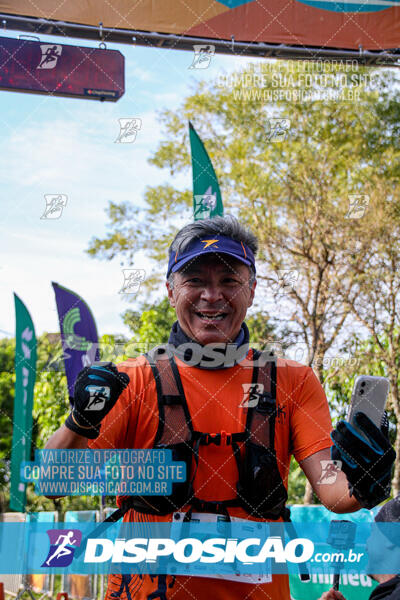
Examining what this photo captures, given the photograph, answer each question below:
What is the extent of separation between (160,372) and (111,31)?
227 inches

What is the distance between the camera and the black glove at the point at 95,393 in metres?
1.77

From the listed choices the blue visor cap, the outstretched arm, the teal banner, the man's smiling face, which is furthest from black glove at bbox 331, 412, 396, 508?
the teal banner

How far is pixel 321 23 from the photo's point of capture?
281 inches

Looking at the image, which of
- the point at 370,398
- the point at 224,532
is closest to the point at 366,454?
Result: the point at 370,398

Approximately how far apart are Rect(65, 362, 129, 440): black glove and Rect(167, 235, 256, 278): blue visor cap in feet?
1.83

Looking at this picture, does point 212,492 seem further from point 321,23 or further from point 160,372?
point 321,23

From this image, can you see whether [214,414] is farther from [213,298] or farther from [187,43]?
[187,43]

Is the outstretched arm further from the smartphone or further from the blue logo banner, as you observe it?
the smartphone

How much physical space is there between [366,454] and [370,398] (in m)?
0.18

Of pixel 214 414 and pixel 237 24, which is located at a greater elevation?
pixel 237 24

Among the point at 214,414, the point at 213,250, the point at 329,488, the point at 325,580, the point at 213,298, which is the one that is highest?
the point at 213,250

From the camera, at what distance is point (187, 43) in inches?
273

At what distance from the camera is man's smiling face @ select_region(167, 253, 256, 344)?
2174 mm

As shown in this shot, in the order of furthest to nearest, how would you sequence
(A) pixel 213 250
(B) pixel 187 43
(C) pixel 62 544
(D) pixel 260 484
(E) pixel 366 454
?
(B) pixel 187 43 → (C) pixel 62 544 → (A) pixel 213 250 → (D) pixel 260 484 → (E) pixel 366 454
